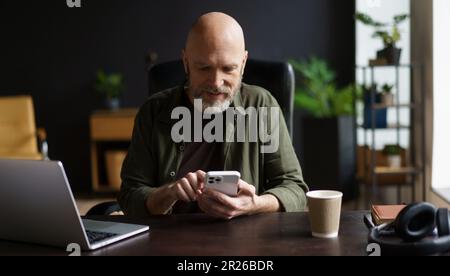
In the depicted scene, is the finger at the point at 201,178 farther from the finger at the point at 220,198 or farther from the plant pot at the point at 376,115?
the plant pot at the point at 376,115

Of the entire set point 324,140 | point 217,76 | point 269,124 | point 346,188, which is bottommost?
point 346,188

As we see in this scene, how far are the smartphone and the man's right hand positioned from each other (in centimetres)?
5

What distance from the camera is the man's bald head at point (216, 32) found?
1.79 meters

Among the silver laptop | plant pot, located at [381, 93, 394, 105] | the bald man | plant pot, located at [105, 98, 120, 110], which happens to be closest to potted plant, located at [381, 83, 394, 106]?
plant pot, located at [381, 93, 394, 105]

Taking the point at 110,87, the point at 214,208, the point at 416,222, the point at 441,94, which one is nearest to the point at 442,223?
the point at 416,222

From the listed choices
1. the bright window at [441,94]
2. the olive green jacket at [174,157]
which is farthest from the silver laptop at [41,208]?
the bright window at [441,94]

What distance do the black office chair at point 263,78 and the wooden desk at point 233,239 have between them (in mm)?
629

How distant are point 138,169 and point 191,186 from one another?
A: 0.39 meters

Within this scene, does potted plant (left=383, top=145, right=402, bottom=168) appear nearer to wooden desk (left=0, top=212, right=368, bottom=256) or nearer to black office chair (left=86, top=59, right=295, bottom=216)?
black office chair (left=86, top=59, right=295, bottom=216)

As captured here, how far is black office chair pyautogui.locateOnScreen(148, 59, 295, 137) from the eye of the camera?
2035 millimetres
